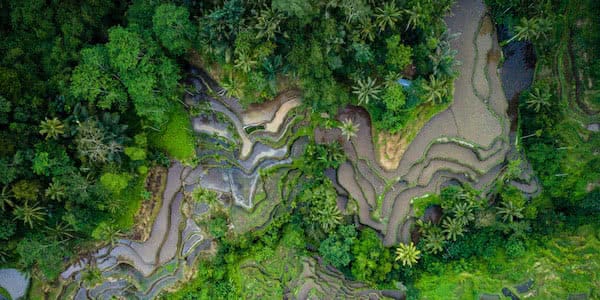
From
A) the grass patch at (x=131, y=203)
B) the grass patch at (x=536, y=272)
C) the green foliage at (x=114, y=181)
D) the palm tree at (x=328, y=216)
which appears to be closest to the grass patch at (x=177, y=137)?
the grass patch at (x=131, y=203)

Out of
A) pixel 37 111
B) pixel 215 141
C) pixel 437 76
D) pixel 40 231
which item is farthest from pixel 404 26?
pixel 40 231

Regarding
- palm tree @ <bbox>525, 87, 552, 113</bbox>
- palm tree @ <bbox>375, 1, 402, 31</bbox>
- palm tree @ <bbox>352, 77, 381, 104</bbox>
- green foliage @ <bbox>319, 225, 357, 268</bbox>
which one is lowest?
green foliage @ <bbox>319, 225, 357, 268</bbox>

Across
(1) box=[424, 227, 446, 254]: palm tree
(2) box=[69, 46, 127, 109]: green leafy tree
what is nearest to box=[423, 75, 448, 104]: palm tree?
(1) box=[424, 227, 446, 254]: palm tree

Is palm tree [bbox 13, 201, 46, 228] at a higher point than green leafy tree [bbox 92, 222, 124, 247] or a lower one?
higher

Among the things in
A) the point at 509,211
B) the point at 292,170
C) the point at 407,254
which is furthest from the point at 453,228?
the point at 292,170

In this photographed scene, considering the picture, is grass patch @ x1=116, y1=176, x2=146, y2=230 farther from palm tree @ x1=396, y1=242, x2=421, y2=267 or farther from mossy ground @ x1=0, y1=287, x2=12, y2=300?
palm tree @ x1=396, y1=242, x2=421, y2=267

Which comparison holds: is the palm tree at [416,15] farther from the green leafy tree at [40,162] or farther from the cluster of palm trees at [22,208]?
the cluster of palm trees at [22,208]
